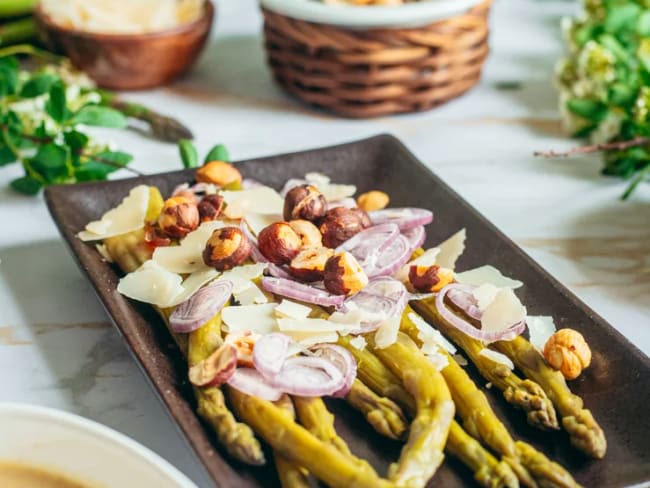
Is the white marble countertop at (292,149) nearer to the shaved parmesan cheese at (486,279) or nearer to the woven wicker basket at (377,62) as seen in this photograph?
the woven wicker basket at (377,62)

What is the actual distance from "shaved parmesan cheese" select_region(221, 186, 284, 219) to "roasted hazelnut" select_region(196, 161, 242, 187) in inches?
2.0

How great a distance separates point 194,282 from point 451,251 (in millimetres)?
371

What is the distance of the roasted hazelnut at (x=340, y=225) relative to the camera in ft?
4.31

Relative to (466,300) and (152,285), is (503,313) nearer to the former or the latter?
(466,300)

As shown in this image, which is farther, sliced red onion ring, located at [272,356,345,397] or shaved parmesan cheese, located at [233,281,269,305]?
shaved parmesan cheese, located at [233,281,269,305]

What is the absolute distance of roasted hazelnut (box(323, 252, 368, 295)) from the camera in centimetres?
118

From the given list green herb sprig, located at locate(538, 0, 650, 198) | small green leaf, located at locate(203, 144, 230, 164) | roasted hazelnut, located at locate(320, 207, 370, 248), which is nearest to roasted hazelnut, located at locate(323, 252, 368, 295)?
roasted hazelnut, located at locate(320, 207, 370, 248)

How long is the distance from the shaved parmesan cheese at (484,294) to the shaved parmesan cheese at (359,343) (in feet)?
0.55

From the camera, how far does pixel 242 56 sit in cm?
240

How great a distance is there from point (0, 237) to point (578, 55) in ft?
4.06

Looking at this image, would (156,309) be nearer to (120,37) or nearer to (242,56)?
(120,37)

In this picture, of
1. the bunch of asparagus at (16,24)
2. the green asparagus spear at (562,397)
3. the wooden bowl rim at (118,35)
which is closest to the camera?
the green asparagus spear at (562,397)

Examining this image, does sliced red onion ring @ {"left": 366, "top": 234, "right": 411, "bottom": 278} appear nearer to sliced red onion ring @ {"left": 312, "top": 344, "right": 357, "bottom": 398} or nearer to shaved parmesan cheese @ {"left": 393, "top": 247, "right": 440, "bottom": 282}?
shaved parmesan cheese @ {"left": 393, "top": 247, "right": 440, "bottom": 282}

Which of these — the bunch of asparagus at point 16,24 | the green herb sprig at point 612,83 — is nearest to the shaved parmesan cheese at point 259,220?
the green herb sprig at point 612,83
